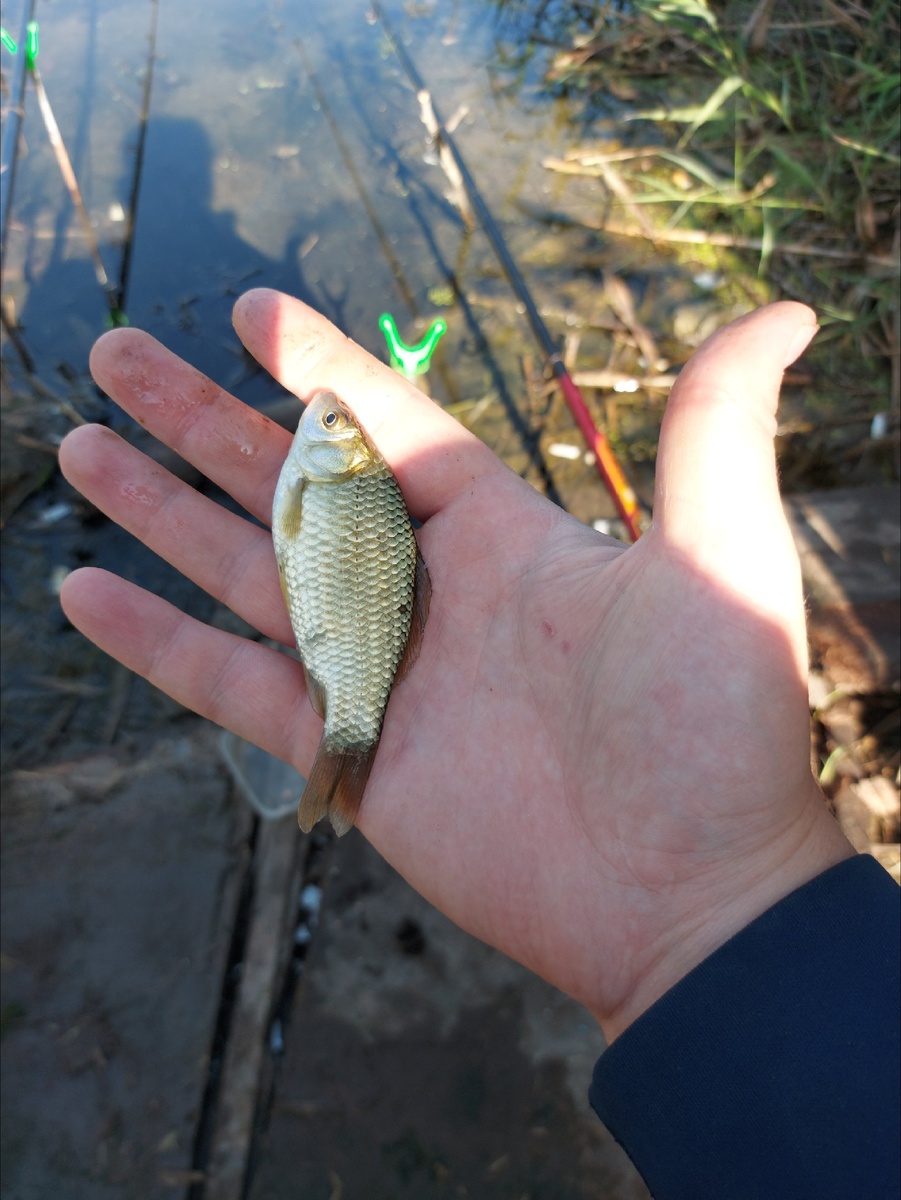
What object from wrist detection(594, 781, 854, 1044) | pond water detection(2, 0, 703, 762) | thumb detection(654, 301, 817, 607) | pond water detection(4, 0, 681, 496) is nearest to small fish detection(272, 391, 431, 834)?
thumb detection(654, 301, 817, 607)

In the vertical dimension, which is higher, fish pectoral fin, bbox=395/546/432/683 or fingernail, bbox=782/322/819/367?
fingernail, bbox=782/322/819/367

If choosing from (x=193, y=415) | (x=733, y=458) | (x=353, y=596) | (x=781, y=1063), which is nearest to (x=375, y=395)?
(x=193, y=415)

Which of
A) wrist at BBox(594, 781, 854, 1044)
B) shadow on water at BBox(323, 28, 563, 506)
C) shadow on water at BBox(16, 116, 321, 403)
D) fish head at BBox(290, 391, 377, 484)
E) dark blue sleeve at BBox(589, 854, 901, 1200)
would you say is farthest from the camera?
shadow on water at BBox(16, 116, 321, 403)

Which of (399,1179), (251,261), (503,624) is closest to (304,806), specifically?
(503,624)

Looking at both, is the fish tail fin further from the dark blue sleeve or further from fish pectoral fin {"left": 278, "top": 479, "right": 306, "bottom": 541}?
the dark blue sleeve

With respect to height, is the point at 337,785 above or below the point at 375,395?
below

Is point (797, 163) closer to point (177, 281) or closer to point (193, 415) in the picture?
point (177, 281)
